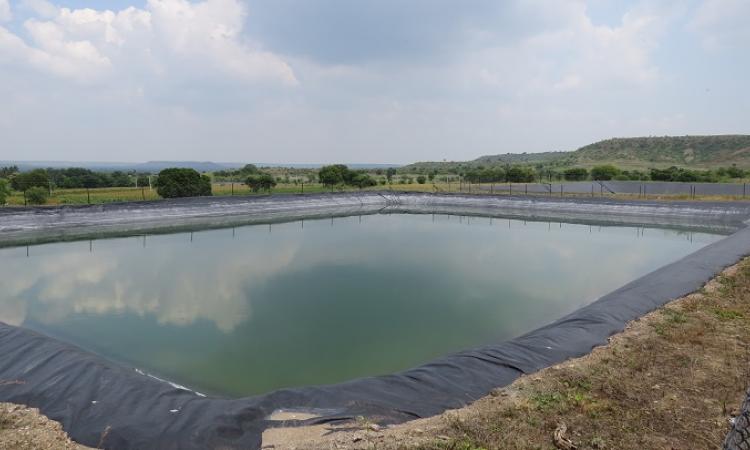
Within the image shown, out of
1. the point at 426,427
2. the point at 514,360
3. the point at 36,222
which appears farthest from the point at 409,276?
the point at 36,222

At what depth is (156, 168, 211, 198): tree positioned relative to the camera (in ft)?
65.8

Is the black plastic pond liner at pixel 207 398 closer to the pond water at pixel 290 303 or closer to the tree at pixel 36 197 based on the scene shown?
the pond water at pixel 290 303

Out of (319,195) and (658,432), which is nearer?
(658,432)

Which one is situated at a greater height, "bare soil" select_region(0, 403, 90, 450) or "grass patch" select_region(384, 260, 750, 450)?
"bare soil" select_region(0, 403, 90, 450)

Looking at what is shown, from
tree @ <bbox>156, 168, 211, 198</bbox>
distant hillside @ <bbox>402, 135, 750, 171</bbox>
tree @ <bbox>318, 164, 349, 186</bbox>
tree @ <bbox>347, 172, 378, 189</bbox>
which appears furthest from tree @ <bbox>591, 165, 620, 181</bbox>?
tree @ <bbox>156, 168, 211, 198</bbox>

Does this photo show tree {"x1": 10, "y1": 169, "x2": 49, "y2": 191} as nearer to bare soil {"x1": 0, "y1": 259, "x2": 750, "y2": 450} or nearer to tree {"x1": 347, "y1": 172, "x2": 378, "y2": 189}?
tree {"x1": 347, "y1": 172, "x2": 378, "y2": 189}

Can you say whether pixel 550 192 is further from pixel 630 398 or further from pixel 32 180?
pixel 32 180

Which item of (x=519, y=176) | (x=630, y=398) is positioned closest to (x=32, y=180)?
(x=630, y=398)

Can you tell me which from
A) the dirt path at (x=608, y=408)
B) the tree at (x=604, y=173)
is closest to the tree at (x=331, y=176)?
the tree at (x=604, y=173)

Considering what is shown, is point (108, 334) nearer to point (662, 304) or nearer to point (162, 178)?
A: point (662, 304)

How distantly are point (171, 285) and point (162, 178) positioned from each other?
45.4ft

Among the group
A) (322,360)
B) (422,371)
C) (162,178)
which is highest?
(162,178)

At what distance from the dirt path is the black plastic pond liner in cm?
16

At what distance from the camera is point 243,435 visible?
9.73ft
